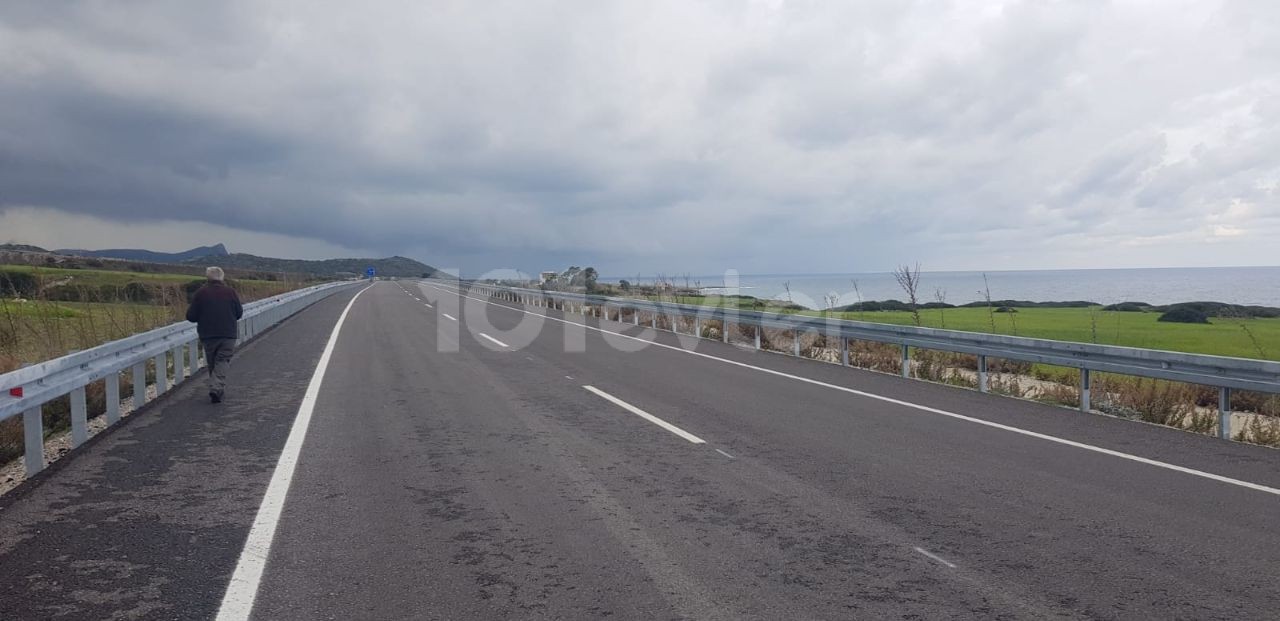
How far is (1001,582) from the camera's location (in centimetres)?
455

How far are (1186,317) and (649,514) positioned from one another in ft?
114

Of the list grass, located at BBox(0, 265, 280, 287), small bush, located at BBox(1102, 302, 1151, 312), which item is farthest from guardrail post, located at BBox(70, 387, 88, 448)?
small bush, located at BBox(1102, 302, 1151, 312)

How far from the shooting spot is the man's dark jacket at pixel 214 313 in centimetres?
1068

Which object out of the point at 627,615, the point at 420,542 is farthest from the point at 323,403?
the point at 627,615

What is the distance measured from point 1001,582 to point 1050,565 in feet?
1.61

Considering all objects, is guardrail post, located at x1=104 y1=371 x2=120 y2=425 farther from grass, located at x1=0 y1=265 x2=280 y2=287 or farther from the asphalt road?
grass, located at x1=0 y1=265 x2=280 y2=287

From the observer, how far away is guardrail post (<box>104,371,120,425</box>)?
9.02 metres

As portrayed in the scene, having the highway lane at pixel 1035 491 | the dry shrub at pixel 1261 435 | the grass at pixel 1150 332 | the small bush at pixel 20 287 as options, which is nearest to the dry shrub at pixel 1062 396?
the highway lane at pixel 1035 491

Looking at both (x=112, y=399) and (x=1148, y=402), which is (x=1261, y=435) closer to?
(x=1148, y=402)

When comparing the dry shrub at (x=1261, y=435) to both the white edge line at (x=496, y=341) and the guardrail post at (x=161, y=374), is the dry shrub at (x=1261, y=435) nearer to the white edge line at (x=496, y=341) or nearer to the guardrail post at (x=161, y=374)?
the guardrail post at (x=161, y=374)

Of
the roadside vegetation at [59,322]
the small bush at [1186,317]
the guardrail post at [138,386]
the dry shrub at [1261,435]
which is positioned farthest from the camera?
the small bush at [1186,317]


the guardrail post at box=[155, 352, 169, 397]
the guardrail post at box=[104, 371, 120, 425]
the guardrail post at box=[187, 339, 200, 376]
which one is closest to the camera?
the guardrail post at box=[104, 371, 120, 425]

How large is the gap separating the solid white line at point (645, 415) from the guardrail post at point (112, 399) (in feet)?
18.8

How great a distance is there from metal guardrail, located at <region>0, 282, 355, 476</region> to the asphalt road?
0.35 metres
